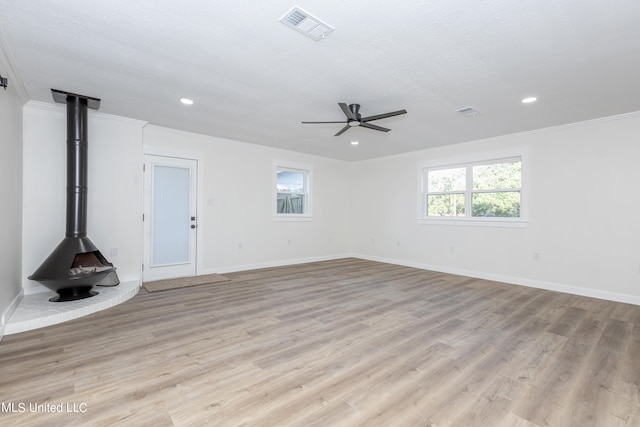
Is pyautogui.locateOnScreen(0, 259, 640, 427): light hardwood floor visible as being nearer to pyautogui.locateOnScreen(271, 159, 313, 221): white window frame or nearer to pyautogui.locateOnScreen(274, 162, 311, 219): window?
pyautogui.locateOnScreen(271, 159, 313, 221): white window frame

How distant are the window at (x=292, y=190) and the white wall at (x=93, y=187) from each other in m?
2.77

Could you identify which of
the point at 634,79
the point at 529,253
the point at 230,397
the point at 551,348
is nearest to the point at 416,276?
the point at 529,253

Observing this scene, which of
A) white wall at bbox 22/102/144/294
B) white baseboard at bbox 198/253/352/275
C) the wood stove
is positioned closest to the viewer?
the wood stove

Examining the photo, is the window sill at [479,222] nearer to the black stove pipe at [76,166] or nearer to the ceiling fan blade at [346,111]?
the ceiling fan blade at [346,111]

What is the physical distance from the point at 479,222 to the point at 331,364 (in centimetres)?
453

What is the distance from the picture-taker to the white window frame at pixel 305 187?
6598mm

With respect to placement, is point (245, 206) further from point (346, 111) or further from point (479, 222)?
point (479, 222)

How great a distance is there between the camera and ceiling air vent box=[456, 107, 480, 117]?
4016 millimetres

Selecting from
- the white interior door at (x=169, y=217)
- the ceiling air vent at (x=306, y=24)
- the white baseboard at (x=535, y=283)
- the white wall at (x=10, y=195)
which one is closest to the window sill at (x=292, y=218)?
the white interior door at (x=169, y=217)

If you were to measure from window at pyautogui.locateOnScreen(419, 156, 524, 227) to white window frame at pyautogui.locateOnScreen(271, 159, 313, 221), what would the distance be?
2572 millimetres

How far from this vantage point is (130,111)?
4.29 m

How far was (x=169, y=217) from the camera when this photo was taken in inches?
207

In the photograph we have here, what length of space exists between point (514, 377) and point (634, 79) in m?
3.27

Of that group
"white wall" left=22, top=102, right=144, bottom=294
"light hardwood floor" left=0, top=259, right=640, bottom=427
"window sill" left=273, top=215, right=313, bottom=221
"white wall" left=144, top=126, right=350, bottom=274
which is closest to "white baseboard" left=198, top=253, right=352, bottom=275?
"white wall" left=144, top=126, right=350, bottom=274
